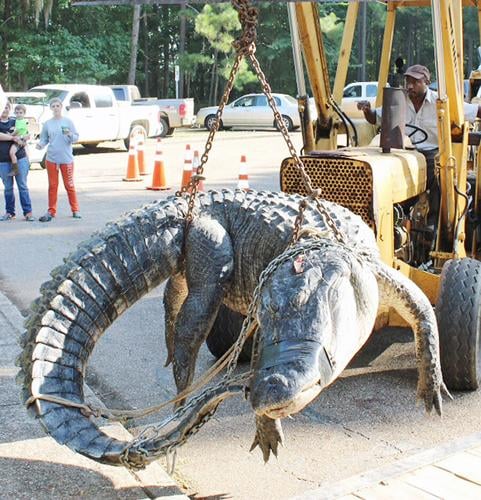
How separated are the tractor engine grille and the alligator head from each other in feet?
6.18

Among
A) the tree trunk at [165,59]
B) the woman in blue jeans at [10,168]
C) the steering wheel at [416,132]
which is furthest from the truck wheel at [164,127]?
the steering wheel at [416,132]

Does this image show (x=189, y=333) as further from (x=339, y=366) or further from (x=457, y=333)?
(x=457, y=333)

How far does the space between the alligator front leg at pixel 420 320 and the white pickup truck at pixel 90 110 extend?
61.7 ft

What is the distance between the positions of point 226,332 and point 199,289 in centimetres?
170

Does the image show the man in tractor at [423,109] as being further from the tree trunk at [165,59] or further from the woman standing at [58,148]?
the tree trunk at [165,59]

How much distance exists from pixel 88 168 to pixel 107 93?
15.0 ft

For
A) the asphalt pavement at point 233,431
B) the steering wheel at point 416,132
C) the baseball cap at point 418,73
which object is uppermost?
the baseball cap at point 418,73

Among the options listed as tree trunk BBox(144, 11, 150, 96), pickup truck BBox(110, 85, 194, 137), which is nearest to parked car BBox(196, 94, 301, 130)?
pickup truck BBox(110, 85, 194, 137)

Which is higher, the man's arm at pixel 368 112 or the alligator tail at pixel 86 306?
the man's arm at pixel 368 112

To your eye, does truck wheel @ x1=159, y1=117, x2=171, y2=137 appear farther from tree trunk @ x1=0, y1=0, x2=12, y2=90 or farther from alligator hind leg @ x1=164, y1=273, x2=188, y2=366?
alligator hind leg @ x1=164, y1=273, x2=188, y2=366

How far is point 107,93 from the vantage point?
23594mm

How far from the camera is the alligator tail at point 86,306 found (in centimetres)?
374

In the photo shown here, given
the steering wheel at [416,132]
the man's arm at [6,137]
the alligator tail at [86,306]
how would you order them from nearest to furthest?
1. the alligator tail at [86,306]
2. the steering wheel at [416,132]
3. the man's arm at [6,137]

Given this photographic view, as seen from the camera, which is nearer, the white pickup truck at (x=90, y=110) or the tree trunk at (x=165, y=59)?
the white pickup truck at (x=90, y=110)
